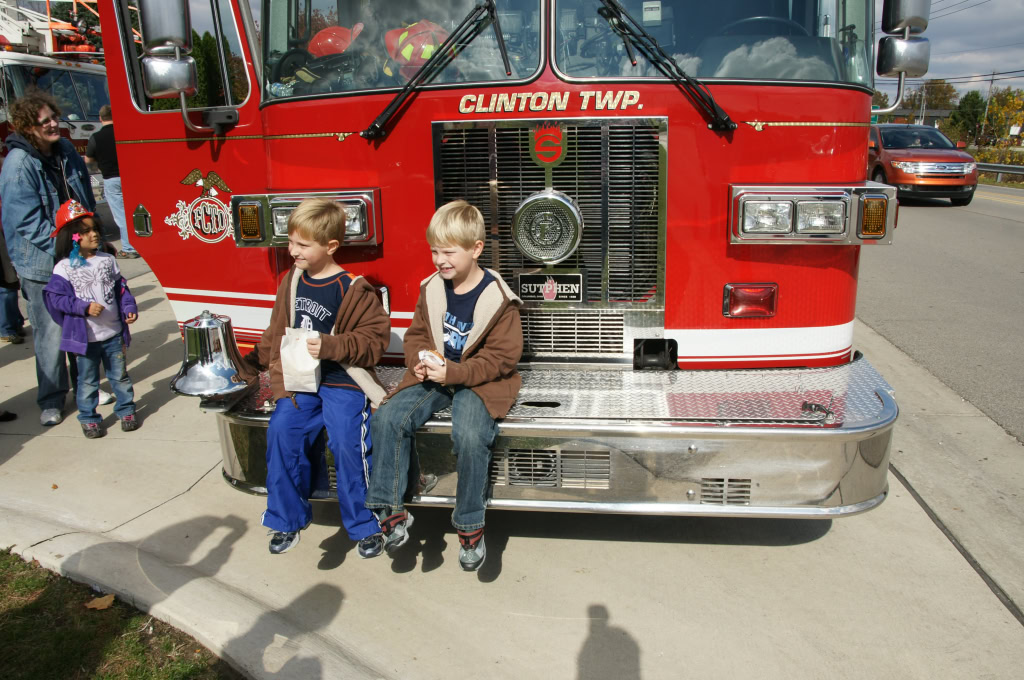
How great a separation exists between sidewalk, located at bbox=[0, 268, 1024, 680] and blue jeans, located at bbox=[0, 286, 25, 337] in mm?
2959

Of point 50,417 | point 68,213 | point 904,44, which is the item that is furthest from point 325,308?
point 50,417

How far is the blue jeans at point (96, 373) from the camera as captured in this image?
193 inches

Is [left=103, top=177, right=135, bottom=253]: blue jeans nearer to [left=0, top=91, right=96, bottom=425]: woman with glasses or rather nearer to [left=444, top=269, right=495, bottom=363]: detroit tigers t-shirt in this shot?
[left=0, top=91, right=96, bottom=425]: woman with glasses

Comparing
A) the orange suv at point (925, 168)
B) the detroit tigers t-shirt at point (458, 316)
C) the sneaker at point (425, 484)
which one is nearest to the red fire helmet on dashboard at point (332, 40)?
the detroit tigers t-shirt at point (458, 316)

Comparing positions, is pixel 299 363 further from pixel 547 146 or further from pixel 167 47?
pixel 167 47

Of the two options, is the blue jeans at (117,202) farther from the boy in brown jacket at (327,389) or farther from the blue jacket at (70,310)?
the boy in brown jacket at (327,389)

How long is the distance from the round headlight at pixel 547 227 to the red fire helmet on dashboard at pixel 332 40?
110 centimetres

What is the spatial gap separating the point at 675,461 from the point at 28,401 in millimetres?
4720

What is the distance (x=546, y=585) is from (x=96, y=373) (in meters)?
3.12

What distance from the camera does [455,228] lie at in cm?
317

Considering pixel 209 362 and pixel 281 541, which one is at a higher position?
pixel 209 362

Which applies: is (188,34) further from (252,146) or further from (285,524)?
(285,524)

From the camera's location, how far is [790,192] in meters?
3.33

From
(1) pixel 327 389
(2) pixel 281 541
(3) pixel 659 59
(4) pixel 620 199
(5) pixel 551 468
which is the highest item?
(3) pixel 659 59
